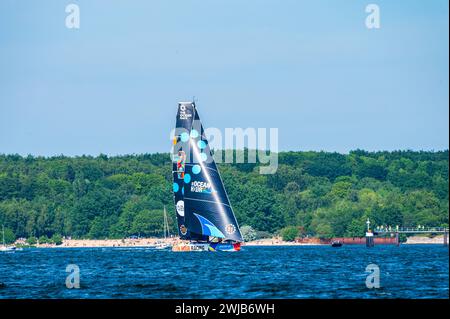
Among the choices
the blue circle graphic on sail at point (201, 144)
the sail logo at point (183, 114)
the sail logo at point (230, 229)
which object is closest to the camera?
the blue circle graphic on sail at point (201, 144)

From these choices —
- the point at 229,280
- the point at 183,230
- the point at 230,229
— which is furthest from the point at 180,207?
the point at 229,280

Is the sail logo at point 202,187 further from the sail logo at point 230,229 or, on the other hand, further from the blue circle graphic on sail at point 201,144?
the sail logo at point 230,229

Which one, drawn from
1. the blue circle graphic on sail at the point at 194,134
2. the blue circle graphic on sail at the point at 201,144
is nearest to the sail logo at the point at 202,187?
the blue circle graphic on sail at the point at 201,144

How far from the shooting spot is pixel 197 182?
392ft

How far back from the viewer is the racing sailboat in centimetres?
11931

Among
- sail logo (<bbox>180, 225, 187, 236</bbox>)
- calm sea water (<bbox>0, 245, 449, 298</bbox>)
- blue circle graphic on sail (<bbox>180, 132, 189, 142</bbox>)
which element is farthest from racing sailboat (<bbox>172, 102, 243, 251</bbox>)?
calm sea water (<bbox>0, 245, 449, 298</bbox>)

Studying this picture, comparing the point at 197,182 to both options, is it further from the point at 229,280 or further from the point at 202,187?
the point at 229,280

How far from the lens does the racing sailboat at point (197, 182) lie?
119312 millimetres


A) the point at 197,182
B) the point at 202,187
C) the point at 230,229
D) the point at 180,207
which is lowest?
the point at 230,229

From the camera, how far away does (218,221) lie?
120500 mm

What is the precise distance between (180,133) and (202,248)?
1311 cm

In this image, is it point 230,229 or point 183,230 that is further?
point 183,230
